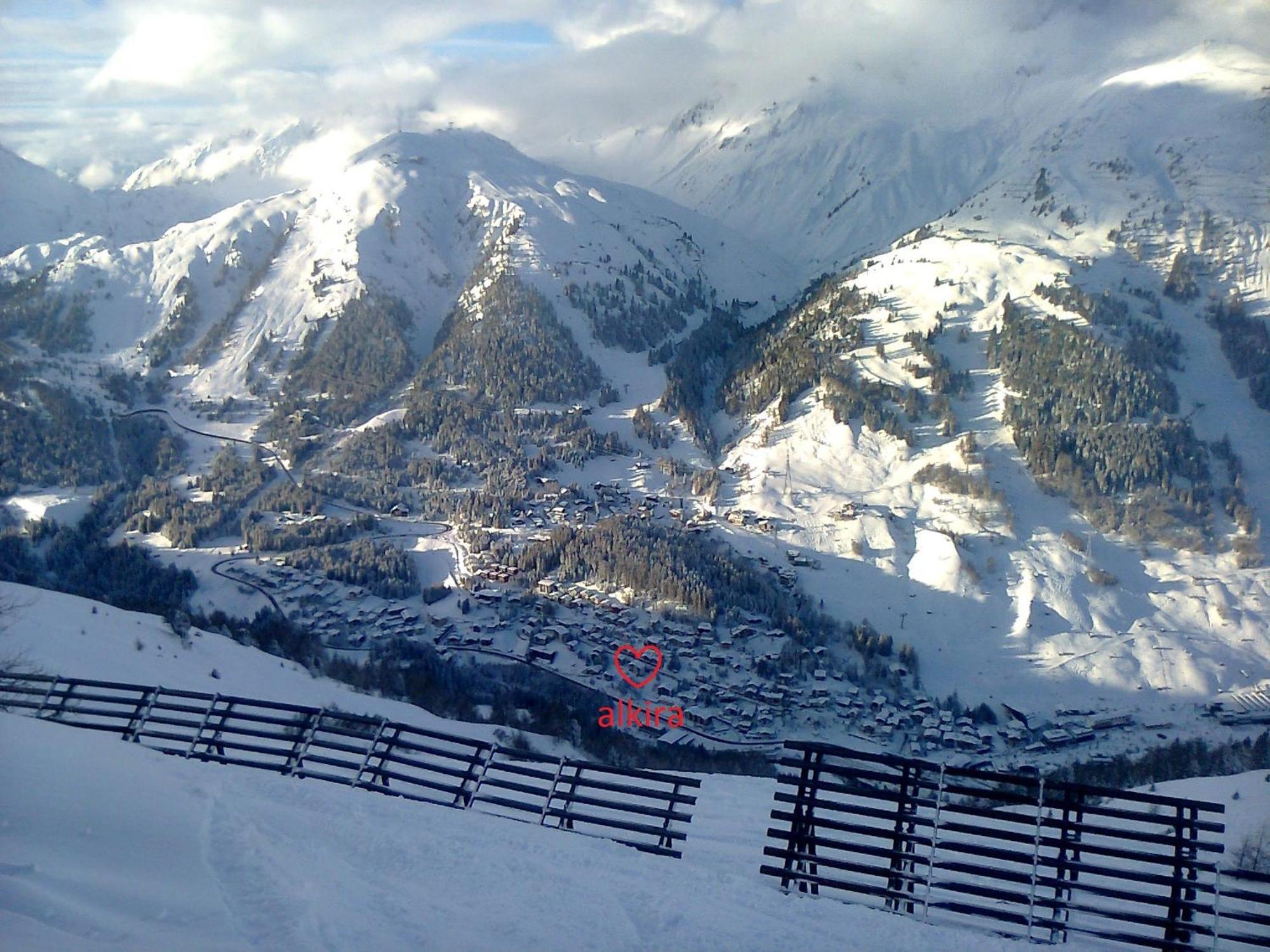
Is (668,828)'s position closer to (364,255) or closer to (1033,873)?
(1033,873)

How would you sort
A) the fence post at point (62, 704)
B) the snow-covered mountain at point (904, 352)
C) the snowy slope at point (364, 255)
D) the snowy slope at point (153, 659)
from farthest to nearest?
the snowy slope at point (364, 255) → the snow-covered mountain at point (904, 352) → the snowy slope at point (153, 659) → the fence post at point (62, 704)

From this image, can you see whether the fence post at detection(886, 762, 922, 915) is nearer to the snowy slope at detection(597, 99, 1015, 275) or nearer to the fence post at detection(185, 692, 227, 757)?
the fence post at detection(185, 692, 227, 757)

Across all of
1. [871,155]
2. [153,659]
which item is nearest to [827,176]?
[871,155]

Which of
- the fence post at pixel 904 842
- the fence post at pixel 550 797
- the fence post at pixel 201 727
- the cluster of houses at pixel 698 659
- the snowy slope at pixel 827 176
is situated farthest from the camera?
the snowy slope at pixel 827 176

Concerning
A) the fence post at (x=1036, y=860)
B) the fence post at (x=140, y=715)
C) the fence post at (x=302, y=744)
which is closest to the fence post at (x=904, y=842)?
the fence post at (x=1036, y=860)

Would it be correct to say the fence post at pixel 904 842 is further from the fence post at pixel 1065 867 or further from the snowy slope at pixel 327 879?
the fence post at pixel 1065 867

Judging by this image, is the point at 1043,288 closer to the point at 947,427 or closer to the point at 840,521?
the point at 947,427
